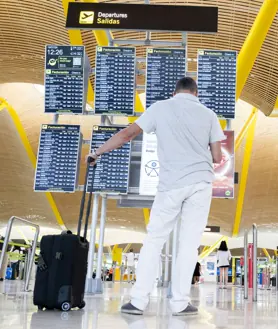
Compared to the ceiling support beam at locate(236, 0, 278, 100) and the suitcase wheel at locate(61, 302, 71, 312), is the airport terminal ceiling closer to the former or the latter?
the ceiling support beam at locate(236, 0, 278, 100)

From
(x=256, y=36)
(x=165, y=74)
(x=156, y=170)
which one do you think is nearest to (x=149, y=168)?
(x=156, y=170)

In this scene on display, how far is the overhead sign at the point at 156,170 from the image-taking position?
7633mm

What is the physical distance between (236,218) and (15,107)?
18.1 meters

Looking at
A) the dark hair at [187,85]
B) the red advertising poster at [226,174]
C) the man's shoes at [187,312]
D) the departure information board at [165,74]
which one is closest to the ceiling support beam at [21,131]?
the departure information board at [165,74]

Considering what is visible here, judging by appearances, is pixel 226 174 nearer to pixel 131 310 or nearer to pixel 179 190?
pixel 179 190

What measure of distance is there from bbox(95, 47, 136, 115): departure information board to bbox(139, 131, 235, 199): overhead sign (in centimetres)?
68

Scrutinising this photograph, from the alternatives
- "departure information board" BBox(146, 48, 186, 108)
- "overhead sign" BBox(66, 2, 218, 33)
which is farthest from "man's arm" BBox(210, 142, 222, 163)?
"departure information board" BBox(146, 48, 186, 108)

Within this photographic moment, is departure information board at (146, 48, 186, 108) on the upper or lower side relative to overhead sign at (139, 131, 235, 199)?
upper

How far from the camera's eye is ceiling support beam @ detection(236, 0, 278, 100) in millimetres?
11312

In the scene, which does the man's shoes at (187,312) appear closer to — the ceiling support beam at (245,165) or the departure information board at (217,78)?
the departure information board at (217,78)

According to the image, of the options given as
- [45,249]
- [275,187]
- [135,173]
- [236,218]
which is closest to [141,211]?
[236,218]

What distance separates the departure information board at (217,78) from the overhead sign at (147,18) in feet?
3.53

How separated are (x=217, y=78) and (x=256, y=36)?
4.42 metres

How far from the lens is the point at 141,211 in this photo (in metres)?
35.2
